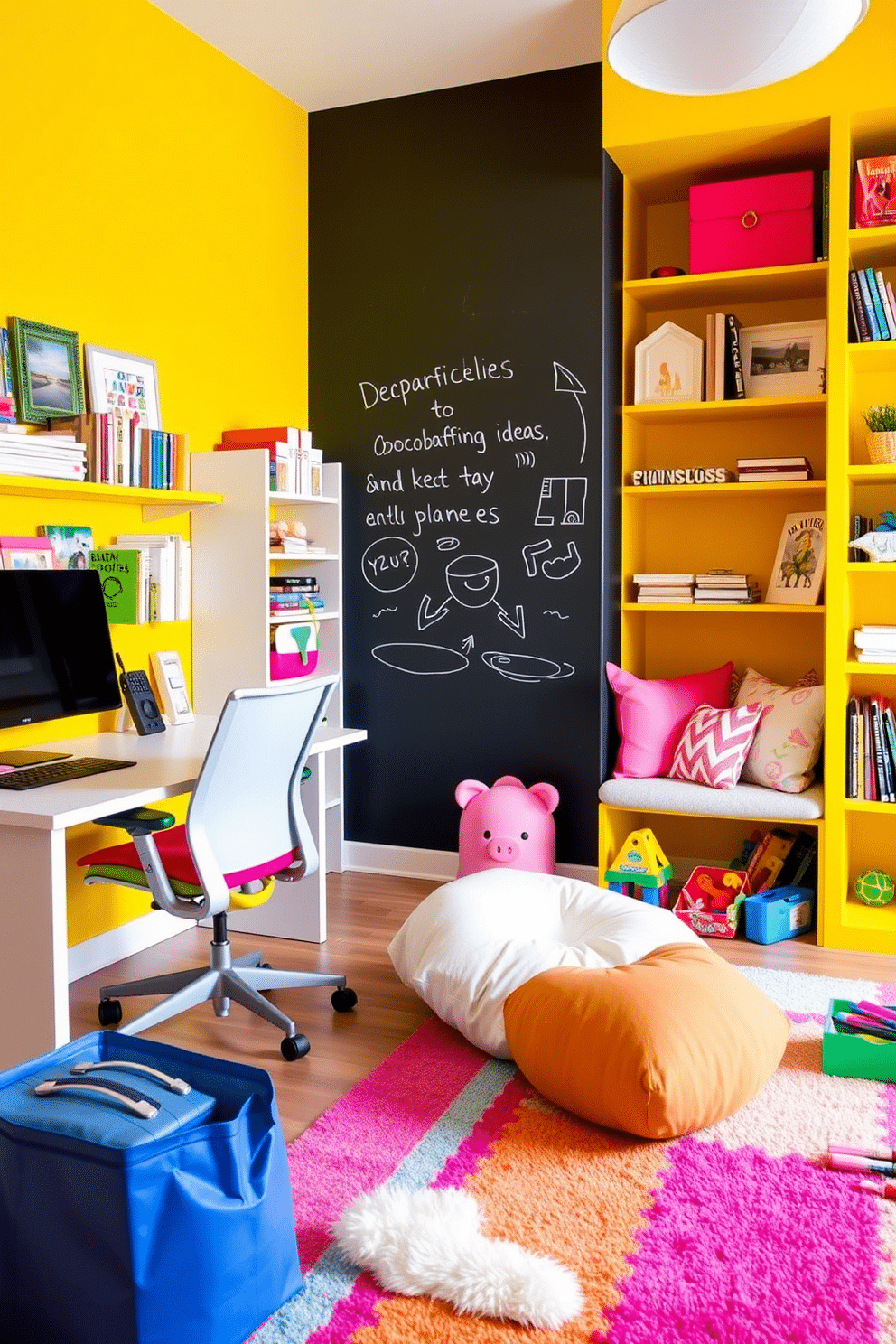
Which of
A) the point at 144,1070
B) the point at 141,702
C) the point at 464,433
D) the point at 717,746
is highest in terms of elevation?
the point at 464,433

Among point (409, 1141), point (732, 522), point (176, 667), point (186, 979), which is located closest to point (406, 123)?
point (732, 522)

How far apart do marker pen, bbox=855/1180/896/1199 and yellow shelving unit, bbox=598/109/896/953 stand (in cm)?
150

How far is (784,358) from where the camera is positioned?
3.87 metres

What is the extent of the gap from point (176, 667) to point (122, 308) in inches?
44.4

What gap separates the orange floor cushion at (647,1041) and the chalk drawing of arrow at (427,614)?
1998 mm

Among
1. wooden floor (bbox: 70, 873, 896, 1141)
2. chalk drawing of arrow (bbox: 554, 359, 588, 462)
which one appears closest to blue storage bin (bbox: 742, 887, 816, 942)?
wooden floor (bbox: 70, 873, 896, 1141)

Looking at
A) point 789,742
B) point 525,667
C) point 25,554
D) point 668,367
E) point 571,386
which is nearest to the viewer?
point 25,554

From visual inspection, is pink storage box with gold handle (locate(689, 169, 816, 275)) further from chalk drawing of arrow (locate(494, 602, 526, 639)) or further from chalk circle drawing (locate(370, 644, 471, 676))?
chalk circle drawing (locate(370, 644, 471, 676))

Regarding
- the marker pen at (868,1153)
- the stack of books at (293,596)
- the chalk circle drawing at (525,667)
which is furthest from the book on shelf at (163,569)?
the marker pen at (868,1153)

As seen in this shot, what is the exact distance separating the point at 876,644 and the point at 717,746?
0.60 m

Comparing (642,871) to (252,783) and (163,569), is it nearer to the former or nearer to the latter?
(252,783)

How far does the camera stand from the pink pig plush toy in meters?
3.86

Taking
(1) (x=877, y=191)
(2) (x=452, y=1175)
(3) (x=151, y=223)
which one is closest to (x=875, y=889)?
(2) (x=452, y=1175)

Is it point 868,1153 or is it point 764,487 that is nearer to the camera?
point 868,1153
